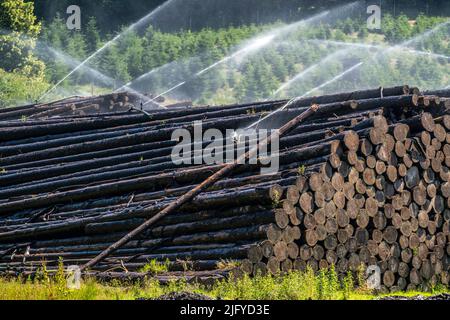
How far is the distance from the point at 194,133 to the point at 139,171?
1.67 meters

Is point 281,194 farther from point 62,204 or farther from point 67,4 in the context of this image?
point 67,4

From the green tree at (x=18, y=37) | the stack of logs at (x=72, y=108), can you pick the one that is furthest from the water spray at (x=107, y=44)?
the stack of logs at (x=72, y=108)

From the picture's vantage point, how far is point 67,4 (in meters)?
65.6
